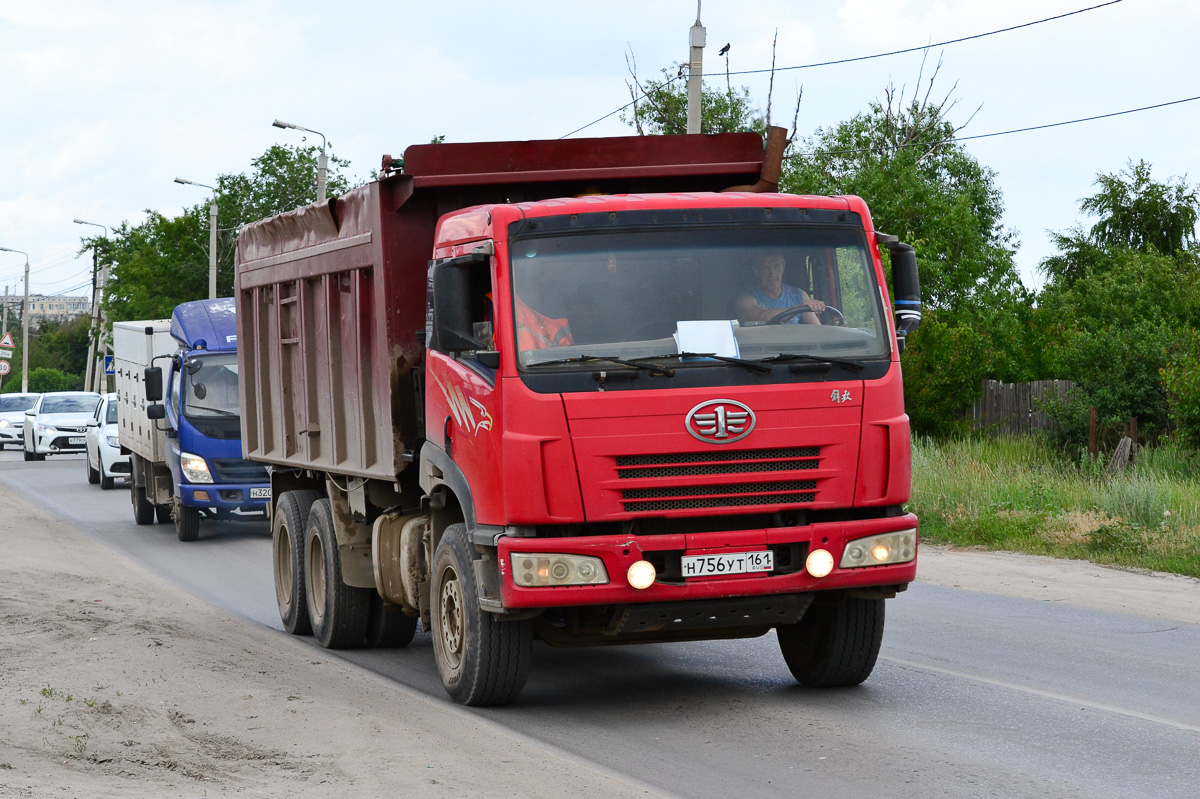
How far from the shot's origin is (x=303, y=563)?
11570 millimetres

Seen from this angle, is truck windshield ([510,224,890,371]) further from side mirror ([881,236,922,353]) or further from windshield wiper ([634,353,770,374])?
side mirror ([881,236,922,353])

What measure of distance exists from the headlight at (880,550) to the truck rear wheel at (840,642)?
50cm

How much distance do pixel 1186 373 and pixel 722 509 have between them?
15.8m

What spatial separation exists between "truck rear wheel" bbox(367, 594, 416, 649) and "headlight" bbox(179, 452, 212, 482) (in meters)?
8.88

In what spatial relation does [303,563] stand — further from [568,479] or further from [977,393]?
[977,393]

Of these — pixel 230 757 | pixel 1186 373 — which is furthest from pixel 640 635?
pixel 1186 373

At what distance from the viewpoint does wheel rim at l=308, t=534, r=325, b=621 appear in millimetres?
11244

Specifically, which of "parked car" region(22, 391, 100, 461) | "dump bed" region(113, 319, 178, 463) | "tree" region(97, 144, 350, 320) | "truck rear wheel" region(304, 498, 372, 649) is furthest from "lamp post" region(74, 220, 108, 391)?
"truck rear wheel" region(304, 498, 372, 649)

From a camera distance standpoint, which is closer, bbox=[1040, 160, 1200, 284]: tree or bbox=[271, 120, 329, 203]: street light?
bbox=[271, 120, 329, 203]: street light

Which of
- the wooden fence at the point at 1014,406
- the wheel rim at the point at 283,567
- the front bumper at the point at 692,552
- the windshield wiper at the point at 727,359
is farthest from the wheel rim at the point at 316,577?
the wooden fence at the point at 1014,406

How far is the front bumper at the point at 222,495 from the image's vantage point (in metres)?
19.3

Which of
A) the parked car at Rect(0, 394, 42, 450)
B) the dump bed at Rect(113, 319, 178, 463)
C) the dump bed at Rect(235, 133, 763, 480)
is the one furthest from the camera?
the parked car at Rect(0, 394, 42, 450)

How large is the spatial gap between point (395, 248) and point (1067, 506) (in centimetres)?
1119

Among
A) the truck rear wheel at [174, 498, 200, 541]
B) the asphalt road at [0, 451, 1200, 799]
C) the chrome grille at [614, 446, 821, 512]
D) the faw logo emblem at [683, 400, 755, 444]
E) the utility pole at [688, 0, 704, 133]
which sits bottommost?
the asphalt road at [0, 451, 1200, 799]
